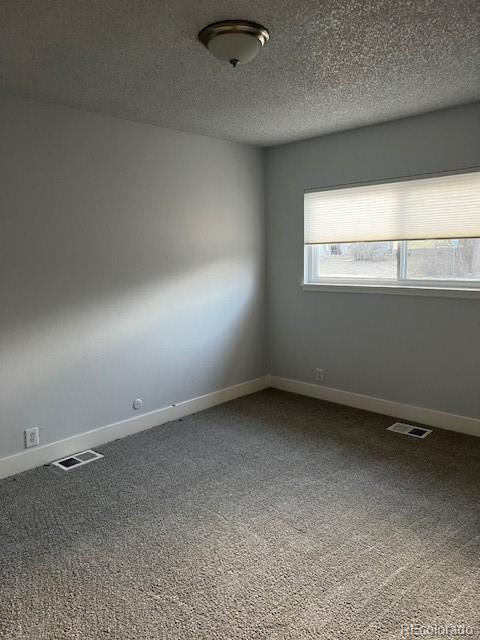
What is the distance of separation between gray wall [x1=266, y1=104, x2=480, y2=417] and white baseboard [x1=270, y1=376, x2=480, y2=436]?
0.18ft

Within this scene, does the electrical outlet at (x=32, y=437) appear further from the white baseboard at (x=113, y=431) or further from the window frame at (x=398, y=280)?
the window frame at (x=398, y=280)

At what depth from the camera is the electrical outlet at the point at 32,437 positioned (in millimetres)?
3359

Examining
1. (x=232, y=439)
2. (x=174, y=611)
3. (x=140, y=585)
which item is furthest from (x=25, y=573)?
(x=232, y=439)

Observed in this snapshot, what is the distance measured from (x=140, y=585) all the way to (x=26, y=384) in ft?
5.45

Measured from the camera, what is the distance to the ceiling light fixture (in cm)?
224

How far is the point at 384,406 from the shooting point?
4.31 metres

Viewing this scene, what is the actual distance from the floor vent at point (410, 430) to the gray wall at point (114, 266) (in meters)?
1.57

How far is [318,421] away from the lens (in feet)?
13.8

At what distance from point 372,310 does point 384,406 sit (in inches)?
32.2

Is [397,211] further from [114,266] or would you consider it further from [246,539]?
[246,539]

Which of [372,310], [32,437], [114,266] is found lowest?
[32,437]

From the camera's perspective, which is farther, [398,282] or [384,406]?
[384,406]

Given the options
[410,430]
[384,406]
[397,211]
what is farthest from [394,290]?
[410,430]

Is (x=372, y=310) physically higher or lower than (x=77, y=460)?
higher
